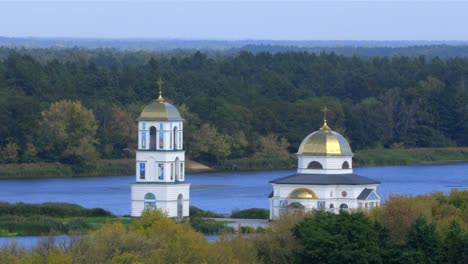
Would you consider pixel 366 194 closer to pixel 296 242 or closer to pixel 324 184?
pixel 324 184

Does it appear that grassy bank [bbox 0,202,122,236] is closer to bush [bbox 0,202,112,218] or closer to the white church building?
bush [bbox 0,202,112,218]

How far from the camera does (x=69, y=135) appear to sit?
77.7m

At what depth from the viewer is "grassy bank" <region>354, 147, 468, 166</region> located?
82938 millimetres

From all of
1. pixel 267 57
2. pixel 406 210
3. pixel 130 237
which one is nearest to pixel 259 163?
pixel 267 57

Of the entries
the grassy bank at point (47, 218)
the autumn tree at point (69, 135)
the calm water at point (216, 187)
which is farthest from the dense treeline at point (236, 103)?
the grassy bank at point (47, 218)

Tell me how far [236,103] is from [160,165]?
1539 inches

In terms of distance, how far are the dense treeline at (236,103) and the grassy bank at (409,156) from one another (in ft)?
5.40

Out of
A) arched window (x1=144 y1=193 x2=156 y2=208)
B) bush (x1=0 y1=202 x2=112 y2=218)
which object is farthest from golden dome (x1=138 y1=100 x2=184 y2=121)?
bush (x1=0 y1=202 x2=112 y2=218)

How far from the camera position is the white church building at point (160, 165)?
50.3 m

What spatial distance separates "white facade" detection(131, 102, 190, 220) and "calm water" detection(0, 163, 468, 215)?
11.7ft

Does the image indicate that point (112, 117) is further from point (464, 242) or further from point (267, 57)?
point (464, 242)

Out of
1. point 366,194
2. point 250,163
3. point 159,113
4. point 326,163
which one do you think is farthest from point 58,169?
point 366,194

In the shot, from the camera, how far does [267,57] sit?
106562 millimetres

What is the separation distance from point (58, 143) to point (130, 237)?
4157cm
